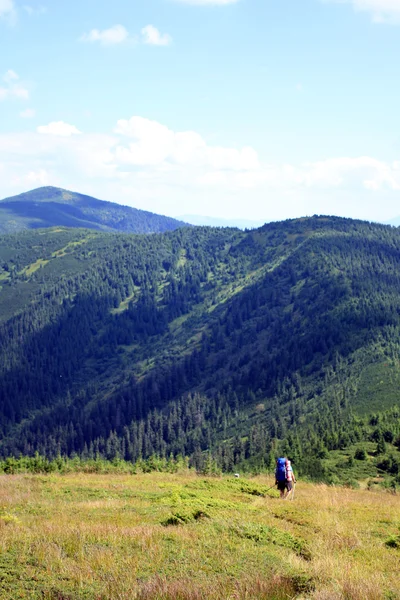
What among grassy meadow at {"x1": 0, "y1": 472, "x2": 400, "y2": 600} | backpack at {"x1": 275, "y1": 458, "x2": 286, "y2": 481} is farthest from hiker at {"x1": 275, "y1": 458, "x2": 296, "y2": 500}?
grassy meadow at {"x1": 0, "y1": 472, "x2": 400, "y2": 600}

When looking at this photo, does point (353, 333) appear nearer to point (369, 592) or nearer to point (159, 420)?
point (159, 420)

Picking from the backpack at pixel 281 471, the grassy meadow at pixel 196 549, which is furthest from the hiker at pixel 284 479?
the grassy meadow at pixel 196 549

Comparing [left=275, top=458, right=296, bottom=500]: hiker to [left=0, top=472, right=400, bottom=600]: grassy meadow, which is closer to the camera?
[left=0, top=472, right=400, bottom=600]: grassy meadow

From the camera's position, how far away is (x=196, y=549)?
14266 mm

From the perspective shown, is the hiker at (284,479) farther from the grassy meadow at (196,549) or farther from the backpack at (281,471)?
the grassy meadow at (196,549)

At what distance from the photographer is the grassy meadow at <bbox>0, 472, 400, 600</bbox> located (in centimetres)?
1140

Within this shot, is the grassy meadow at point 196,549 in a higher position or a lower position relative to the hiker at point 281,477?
higher

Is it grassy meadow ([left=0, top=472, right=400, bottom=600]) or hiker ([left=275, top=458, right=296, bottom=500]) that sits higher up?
grassy meadow ([left=0, top=472, right=400, bottom=600])

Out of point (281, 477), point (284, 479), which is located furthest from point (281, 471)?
point (284, 479)

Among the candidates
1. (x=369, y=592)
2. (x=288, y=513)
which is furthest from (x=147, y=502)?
(x=369, y=592)

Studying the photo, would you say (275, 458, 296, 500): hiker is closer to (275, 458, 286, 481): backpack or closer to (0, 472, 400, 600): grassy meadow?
(275, 458, 286, 481): backpack

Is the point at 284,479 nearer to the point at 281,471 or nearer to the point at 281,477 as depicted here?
the point at 281,477

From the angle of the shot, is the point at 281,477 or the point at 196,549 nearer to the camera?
the point at 196,549

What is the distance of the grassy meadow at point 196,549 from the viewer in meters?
11.4
